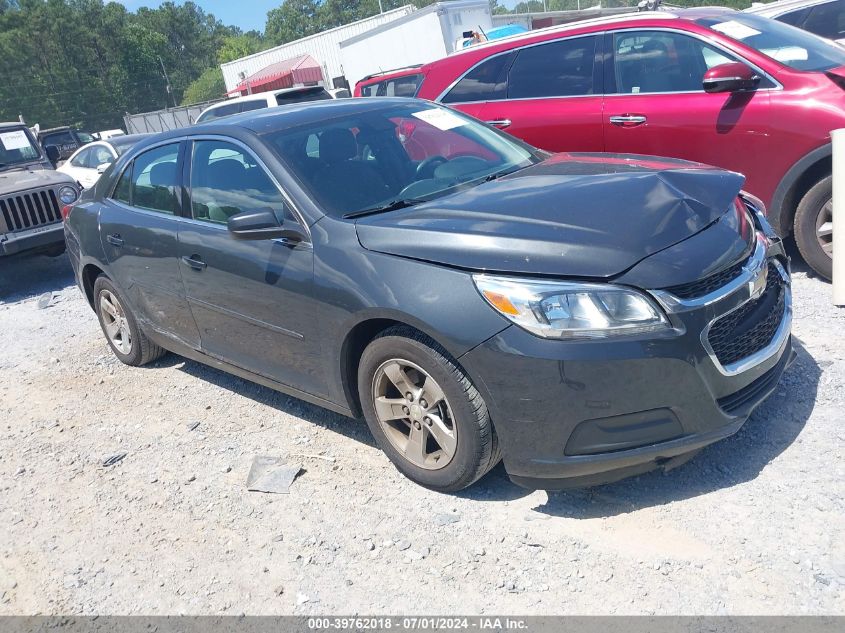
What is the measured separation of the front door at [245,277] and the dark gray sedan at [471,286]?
0.01 metres

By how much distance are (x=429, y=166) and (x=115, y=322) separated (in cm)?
298

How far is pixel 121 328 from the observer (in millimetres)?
5594

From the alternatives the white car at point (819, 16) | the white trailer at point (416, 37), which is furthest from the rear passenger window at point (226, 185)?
the white trailer at point (416, 37)

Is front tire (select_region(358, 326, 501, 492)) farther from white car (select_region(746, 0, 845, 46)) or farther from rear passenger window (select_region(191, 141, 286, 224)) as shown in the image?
white car (select_region(746, 0, 845, 46))

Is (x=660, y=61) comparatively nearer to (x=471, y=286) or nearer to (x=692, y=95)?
(x=692, y=95)

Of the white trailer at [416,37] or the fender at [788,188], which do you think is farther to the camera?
the white trailer at [416,37]

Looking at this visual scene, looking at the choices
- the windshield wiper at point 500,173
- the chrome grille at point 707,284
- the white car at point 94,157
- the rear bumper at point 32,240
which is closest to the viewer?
the chrome grille at point 707,284

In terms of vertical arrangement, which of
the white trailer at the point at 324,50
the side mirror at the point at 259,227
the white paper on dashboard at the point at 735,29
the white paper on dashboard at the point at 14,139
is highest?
the white trailer at the point at 324,50

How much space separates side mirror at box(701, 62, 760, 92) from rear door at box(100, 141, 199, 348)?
3.49 meters

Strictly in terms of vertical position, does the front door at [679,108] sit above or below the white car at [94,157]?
below

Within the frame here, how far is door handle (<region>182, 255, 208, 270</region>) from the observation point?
4152mm

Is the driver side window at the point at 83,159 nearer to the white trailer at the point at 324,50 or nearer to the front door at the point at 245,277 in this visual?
the front door at the point at 245,277

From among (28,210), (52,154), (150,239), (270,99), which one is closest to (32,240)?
(28,210)

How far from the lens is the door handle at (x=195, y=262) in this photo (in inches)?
163
